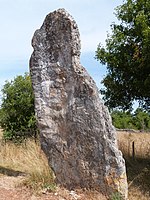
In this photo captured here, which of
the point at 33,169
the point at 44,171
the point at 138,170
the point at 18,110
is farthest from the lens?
the point at 18,110

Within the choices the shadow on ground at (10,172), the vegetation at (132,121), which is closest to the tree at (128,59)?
the shadow on ground at (10,172)

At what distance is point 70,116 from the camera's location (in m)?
8.45

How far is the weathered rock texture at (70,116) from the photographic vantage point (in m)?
8.07

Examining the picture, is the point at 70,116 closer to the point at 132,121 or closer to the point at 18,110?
the point at 18,110

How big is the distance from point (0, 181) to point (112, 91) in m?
5.37

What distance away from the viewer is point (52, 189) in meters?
8.30

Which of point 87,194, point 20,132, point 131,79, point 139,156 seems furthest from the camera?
point 20,132

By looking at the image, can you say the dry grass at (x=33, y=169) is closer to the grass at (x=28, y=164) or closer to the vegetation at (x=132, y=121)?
the grass at (x=28, y=164)

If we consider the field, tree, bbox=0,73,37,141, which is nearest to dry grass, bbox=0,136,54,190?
the field

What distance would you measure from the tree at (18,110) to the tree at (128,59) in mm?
4512

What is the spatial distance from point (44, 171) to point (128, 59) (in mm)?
4732

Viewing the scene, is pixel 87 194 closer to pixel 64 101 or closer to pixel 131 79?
pixel 64 101

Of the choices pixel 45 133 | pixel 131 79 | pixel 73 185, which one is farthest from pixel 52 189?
pixel 131 79

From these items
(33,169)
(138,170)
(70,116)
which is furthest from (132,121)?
(70,116)
